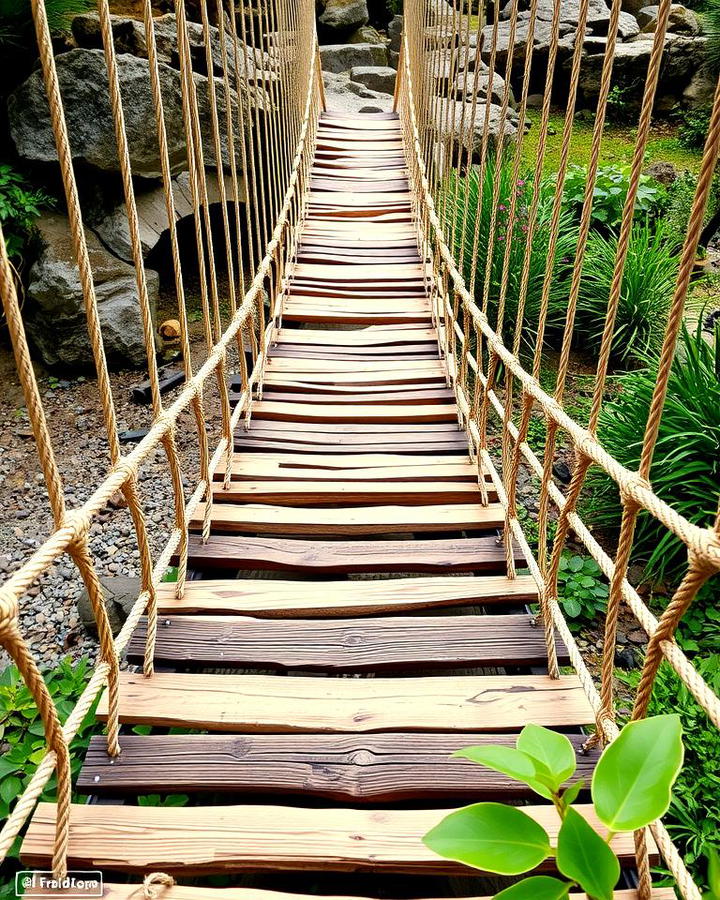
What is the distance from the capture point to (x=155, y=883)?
82 centimetres

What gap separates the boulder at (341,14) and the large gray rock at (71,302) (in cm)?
650

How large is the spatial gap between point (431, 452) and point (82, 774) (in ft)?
4.10

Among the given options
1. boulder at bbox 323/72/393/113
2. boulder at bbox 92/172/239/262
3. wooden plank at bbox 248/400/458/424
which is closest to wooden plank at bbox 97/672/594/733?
wooden plank at bbox 248/400/458/424

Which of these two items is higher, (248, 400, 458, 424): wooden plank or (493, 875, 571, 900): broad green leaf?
(493, 875, 571, 900): broad green leaf

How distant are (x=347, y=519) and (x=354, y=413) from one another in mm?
585

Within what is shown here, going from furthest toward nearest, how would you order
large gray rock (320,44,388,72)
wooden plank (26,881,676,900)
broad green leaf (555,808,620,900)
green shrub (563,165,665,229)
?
large gray rock (320,44,388,72) < green shrub (563,165,665,229) < wooden plank (26,881,676,900) < broad green leaf (555,808,620,900)

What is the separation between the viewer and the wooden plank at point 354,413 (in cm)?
209

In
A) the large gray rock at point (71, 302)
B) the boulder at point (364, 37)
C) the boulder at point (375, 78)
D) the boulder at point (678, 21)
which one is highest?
the boulder at point (678, 21)

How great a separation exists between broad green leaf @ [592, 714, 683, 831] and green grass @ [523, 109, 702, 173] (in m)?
5.67

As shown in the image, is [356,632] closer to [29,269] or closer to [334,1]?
[29,269]

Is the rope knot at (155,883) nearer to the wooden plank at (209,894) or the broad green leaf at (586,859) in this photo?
the wooden plank at (209,894)

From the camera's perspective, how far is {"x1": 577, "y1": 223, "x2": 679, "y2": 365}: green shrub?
138 inches

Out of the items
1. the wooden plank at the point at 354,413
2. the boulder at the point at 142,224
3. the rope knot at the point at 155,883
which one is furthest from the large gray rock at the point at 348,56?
the rope knot at the point at 155,883

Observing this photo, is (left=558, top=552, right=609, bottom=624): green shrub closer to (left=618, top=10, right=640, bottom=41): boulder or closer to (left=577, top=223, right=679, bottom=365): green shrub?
(left=577, top=223, right=679, bottom=365): green shrub
